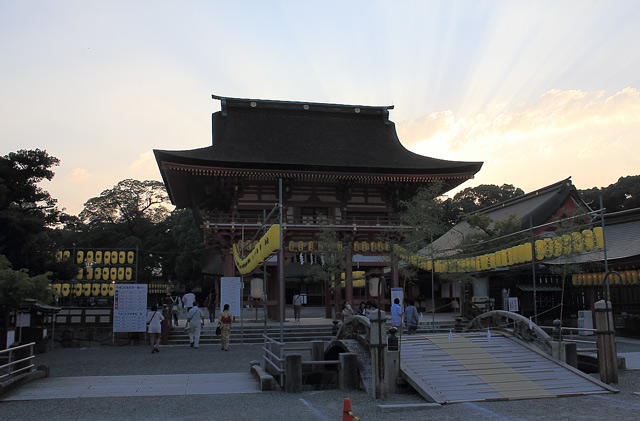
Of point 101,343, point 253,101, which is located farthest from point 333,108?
point 101,343

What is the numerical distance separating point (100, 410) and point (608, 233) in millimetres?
24133

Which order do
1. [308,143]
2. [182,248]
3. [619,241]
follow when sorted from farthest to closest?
[182,248] → [308,143] → [619,241]

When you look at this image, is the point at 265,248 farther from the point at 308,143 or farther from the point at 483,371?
the point at 308,143

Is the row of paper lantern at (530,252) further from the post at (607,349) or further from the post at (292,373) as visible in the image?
the post at (292,373)

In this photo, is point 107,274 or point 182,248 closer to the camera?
point 107,274

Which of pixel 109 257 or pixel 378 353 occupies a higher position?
pixel 109 257

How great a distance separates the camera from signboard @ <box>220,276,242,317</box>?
20.5 m

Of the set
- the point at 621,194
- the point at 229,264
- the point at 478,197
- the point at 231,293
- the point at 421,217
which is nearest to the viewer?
the point at 231,293

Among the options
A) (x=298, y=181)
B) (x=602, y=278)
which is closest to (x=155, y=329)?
(x=298, y=181)

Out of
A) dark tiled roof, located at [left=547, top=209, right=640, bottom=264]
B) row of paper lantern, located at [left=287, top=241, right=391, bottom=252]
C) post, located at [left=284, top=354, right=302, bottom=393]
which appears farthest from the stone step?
dark tiled roof, located at [left=547, top=209, right=640, bottom=264]

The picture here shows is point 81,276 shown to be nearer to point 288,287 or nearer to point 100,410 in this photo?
point 100,410

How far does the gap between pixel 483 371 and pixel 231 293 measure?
1147 centimetres

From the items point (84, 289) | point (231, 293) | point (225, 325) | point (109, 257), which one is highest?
point (109, 257)

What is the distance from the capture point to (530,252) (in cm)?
1666
